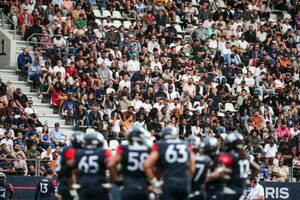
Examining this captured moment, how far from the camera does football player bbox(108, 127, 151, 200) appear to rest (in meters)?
24.7

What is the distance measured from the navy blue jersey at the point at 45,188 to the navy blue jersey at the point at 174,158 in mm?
7975

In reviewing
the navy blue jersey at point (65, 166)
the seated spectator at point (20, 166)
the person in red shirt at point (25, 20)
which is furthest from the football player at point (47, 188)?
the person in red shirt at point (25, 20)

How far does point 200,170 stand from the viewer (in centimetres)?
2606

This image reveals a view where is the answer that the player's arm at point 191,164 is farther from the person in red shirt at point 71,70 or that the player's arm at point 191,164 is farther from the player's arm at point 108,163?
the person in red shirt at point 71,70

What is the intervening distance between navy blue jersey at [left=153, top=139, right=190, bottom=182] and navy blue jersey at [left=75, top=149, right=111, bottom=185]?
1.35 metres

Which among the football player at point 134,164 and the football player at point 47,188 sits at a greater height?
the football player at point 134,164

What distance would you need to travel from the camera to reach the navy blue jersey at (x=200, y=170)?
2595cm

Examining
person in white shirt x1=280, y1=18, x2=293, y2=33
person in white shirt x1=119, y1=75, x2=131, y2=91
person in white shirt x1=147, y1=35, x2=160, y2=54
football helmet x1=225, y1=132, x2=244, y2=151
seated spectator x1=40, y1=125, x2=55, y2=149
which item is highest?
person in white shirt x1=280, y1=18, x2=293, y2=33

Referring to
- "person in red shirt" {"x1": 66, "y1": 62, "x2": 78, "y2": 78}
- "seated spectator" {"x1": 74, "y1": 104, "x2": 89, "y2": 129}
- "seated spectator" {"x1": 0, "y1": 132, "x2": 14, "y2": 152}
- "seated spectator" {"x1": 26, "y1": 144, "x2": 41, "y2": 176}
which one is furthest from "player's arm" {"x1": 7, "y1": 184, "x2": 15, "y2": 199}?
"person in red shirt" {"x1": 66, "y1": 62, "x2": 78, "y2": 78}

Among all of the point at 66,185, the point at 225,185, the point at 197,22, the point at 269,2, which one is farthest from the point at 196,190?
the point at 269,2

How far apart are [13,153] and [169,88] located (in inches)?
306

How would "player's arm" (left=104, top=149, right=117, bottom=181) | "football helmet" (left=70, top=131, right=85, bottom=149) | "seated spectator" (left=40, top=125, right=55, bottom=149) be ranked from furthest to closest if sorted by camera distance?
"seated spectator" (left=40, top=125, right=55, bottom=149) → "football helmet" (left=70, top=131, right=85, bottom=149) → "player's arm" (left=104, top=149, right=117, bottom=181)

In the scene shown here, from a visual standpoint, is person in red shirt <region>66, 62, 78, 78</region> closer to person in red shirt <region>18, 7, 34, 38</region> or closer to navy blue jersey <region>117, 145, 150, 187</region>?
person in red shirt <region>18, 7, 34, 38</region>

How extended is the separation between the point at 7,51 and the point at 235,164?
18234 mm
